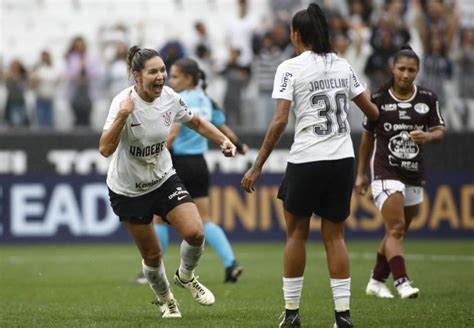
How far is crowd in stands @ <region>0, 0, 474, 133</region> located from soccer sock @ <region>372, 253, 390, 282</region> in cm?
849

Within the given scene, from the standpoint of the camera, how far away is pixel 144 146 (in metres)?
9.05

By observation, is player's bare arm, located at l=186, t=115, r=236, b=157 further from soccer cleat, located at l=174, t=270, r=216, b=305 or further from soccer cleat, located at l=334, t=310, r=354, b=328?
soccer cleat, located at l=334, t=310, r=354, b=328

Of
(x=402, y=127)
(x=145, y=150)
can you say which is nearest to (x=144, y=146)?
(x=145, y=150)

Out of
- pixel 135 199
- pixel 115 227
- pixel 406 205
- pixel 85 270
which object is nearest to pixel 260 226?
pixel 115 227

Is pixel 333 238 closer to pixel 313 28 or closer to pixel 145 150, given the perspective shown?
pixel 313 28

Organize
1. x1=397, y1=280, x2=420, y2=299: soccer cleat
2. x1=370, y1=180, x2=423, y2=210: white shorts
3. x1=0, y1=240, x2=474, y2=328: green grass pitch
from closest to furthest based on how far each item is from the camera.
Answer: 1. x1=0, y1=240, x2=474, y2=328: green grass pitch
2. x1=397, y1=280, x2=420, y2=299: soccer cleat
3. x1=370, y1=180, x2=423, y2=210: white shorts

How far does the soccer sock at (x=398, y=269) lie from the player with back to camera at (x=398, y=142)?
12 centimetres

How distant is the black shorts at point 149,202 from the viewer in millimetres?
9203

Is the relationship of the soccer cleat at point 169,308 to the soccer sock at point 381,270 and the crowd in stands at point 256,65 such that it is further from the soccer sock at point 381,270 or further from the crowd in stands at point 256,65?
the crowd in stands at point 256,65

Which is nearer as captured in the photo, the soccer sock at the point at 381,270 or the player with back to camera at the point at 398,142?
the player with back to camera at the point at 398,142

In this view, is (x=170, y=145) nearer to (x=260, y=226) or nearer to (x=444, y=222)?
(x=260, y=226)

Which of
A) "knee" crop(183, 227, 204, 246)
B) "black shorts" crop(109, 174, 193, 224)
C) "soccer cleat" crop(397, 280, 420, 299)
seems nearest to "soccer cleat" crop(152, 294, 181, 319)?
"knee" crop(183, 227, 204, 246)

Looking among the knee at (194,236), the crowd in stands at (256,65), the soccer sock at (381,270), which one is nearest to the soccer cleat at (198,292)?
the knee at (194,236)

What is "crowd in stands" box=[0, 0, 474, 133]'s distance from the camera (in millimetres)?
20125
